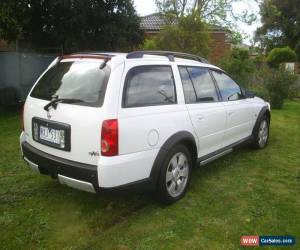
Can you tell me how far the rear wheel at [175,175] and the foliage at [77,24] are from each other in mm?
7894

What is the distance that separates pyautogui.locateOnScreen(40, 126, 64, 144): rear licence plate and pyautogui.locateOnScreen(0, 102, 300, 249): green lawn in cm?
80

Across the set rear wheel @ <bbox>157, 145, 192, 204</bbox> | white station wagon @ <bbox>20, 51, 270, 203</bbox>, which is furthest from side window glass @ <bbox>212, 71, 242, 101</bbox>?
rear wheel @ <bbox>157, 145, 192, 204</bbox>

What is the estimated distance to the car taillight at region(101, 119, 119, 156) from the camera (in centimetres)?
312

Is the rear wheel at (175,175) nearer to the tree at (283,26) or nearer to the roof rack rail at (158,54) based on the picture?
Answer: the roof rack rail at (158,54)

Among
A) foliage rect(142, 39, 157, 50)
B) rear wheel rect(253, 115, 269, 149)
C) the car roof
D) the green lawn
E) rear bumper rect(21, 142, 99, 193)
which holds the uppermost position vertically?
foliage rect(142, 39, 157, 50)

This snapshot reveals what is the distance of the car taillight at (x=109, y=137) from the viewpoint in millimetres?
3121

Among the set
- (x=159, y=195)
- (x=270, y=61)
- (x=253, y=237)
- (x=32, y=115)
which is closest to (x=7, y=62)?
(x=32, y=115)

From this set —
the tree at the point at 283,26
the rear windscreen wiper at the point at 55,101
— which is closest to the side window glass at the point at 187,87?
the rear windscreen wiper at the point at 55,101

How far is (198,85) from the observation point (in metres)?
4.47

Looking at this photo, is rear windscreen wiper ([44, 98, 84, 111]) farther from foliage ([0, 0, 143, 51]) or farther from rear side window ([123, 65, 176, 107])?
foliage ([0, 0, 143, 51])

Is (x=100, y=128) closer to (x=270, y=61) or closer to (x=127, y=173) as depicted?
(x=127, y=173)

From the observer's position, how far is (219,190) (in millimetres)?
4473

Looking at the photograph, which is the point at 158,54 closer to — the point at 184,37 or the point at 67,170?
the point at 67,170

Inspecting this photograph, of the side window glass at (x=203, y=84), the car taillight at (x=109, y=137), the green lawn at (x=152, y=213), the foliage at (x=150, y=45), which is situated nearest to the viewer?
the car taillight at (x=109, y=137)
